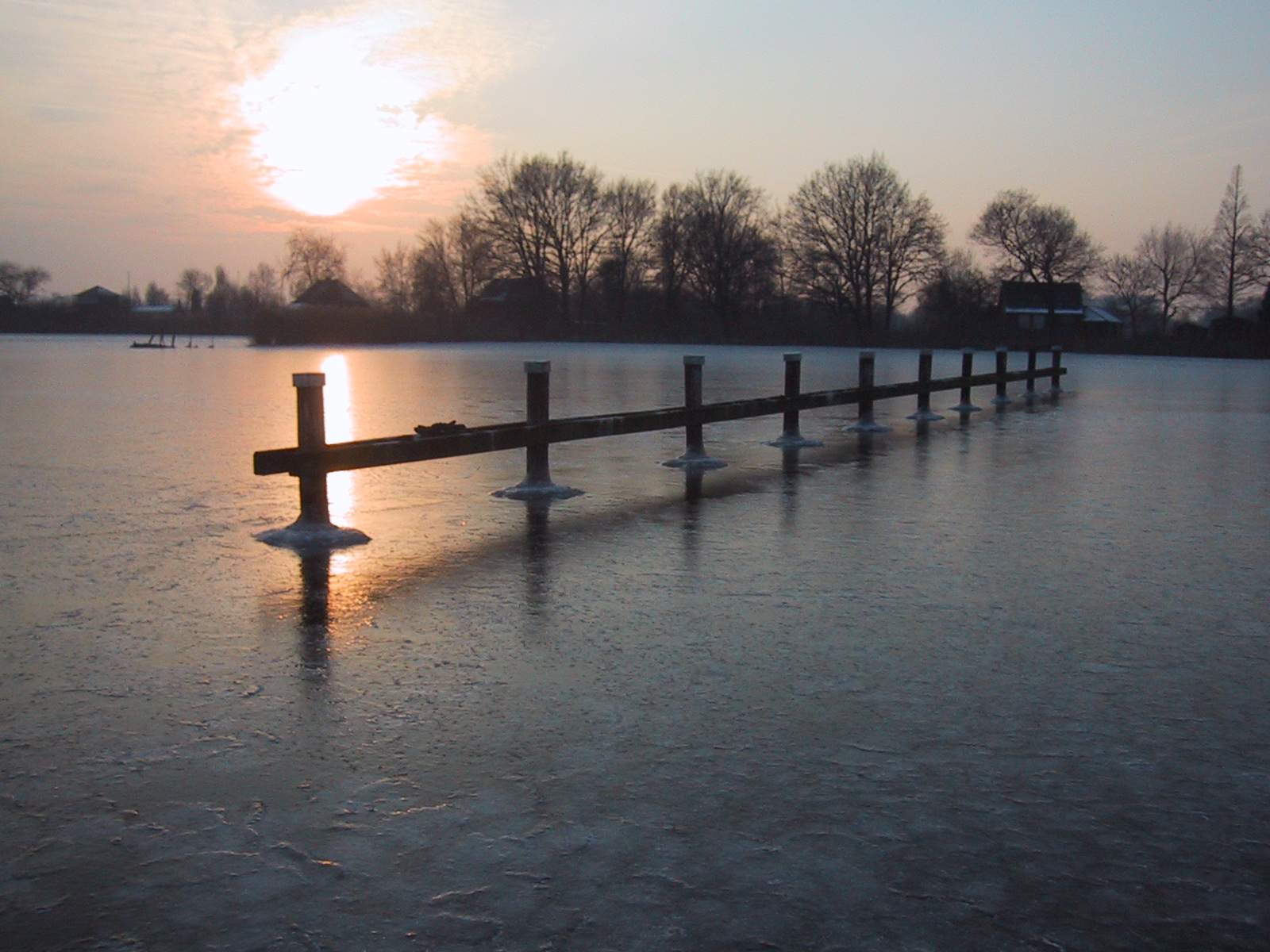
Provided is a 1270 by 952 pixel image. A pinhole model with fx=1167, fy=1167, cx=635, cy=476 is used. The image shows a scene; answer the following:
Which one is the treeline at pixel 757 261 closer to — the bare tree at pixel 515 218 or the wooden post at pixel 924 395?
the bare tree at pixel 515 218

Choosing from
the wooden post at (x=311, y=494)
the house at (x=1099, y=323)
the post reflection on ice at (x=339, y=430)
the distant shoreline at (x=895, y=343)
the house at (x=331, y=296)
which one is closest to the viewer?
the wooden post at (x=311, y=494)

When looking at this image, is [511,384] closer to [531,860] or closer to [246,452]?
[246,452]

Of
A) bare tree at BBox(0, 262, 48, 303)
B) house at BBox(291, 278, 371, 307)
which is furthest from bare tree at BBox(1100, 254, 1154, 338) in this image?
bare tree at BBox(0, 262, 48, 303)

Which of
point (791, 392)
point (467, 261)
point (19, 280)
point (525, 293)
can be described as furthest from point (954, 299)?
point (19, 280)

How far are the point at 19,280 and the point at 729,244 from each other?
Result: 117 metres

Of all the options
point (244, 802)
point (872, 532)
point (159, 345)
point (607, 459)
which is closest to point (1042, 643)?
point (872, 532)

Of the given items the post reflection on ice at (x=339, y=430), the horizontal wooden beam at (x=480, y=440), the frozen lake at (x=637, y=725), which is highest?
the horizontal wooden beam at (x=480, y=440)

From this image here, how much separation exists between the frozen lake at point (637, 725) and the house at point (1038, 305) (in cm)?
8909

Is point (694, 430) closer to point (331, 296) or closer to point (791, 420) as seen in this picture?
point (791, 420)

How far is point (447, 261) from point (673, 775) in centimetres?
10871

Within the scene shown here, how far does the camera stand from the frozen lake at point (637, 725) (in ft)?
9.16

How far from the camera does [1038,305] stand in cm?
9538

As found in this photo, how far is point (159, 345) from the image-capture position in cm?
6581

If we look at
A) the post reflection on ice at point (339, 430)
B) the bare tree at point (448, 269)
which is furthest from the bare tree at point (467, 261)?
the post reflection on ice at point (339, 430)
